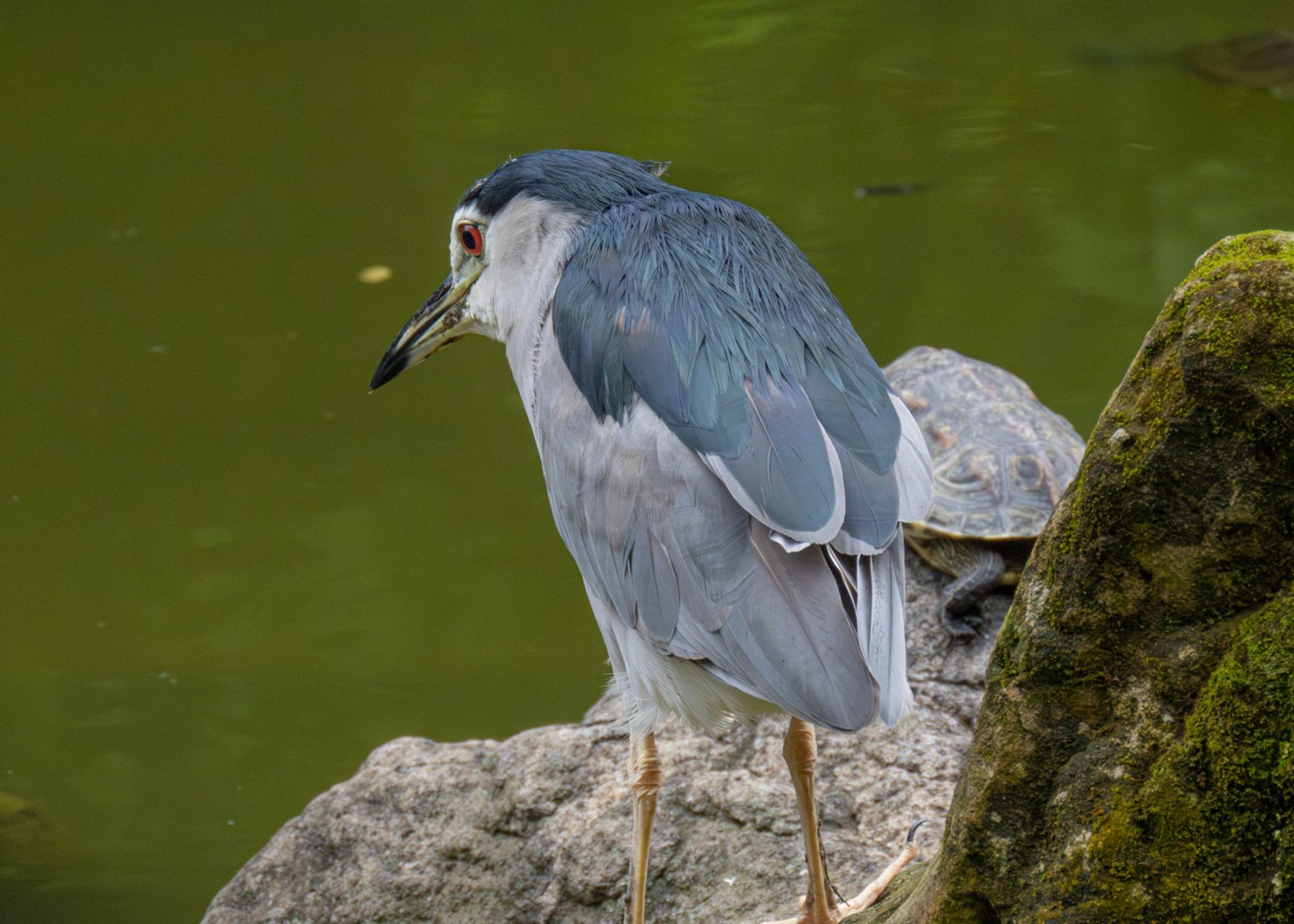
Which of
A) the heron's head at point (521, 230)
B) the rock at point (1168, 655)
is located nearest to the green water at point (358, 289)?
the heron's head at point (521, 230)

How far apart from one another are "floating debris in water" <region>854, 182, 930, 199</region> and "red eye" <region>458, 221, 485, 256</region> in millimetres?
5728

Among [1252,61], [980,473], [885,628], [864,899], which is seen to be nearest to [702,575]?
[885,628]

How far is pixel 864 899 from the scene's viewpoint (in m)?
2.99

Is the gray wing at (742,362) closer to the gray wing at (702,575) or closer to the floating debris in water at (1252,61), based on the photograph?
the gray wing at (702,575)

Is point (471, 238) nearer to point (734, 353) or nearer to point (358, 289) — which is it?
point (734, 353)

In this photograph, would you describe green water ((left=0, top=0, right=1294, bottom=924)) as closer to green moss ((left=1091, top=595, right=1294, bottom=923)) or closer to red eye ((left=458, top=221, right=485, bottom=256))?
red eye ((left=458, top=221, right=485, bottom=256))

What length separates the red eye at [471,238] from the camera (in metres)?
3.58

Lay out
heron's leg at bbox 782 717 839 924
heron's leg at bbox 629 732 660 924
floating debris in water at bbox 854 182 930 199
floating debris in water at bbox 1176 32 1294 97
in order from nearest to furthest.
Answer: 1. heron's leg at bbox 782 717 839 924
2. heron's leg at bbox 629 732 660 924
3. floating debris in water at bbox 854 182 930 199
4. floating debris in water at bbox 1176 32 1294 97

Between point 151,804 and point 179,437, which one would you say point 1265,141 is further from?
point 151,804

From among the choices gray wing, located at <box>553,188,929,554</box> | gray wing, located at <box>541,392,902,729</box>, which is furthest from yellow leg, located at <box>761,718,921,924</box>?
gray wing, located at <box>553,188,929,554</box>

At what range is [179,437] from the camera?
7156 mm

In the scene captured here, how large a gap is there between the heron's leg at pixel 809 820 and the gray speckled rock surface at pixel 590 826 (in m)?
0.23

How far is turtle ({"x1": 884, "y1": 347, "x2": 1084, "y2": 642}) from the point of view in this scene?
13.4 feet

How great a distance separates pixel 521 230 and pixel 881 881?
5.42 ft
